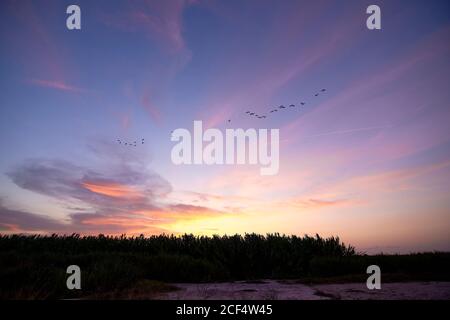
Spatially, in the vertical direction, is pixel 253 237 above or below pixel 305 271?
above

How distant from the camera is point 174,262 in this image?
9.08 metres

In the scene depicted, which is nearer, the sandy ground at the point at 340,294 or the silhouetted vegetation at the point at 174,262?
the sandy ground at the point at 340,294

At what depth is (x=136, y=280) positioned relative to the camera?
7.01 metres

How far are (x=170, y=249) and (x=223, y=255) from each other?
7.25 ft

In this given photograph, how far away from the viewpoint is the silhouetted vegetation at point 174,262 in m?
6.43

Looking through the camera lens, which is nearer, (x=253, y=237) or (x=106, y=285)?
(x=106, y=285)

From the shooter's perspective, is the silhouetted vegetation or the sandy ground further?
the silhouetted vegetation

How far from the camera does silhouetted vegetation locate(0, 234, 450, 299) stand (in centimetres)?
643

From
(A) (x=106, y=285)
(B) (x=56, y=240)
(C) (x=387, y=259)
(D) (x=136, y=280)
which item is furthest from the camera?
(B) (x=56, y=240)

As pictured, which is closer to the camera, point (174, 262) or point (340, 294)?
point (340, 294)
